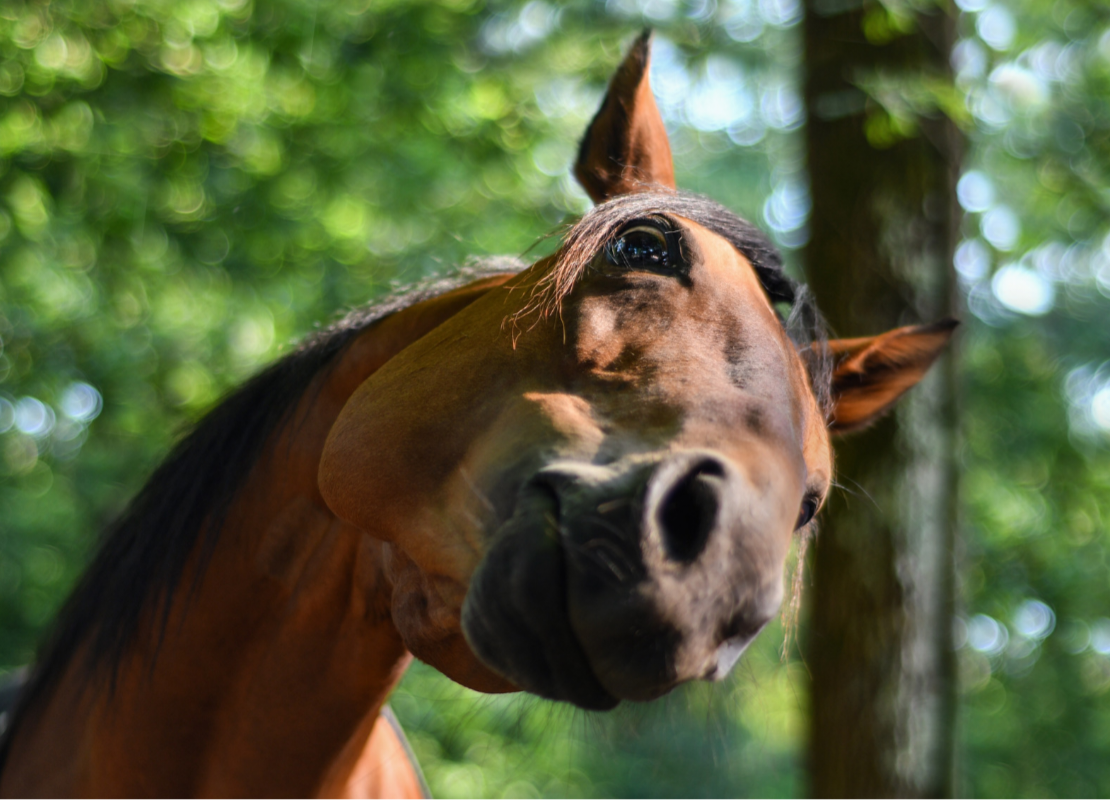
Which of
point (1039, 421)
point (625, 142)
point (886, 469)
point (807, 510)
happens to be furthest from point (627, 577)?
point (1039, 421)

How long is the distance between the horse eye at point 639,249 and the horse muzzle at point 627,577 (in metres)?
0.58

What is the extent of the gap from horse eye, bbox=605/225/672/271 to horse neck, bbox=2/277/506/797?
433mm

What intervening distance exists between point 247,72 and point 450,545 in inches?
153

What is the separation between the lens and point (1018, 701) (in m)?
9.52

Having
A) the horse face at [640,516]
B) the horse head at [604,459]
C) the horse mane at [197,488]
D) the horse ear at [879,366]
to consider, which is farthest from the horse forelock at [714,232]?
the horse mane at [197,488]

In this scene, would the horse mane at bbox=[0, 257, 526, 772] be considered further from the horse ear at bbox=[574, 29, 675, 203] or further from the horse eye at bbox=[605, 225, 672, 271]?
the horse eye at bbox=[605, 225, 672, 271]

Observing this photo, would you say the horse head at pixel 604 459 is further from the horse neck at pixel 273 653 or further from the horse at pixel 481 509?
the horse neck at pixel 273 653

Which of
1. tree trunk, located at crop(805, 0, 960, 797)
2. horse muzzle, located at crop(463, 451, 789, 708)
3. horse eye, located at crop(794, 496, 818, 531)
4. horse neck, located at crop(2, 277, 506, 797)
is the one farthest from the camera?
tree trunk, located at crop(805, 0, 960, 797)

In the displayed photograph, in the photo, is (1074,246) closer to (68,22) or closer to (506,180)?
(506,180)

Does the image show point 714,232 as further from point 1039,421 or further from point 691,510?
point 1039,421

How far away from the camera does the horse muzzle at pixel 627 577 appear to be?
1.04 m

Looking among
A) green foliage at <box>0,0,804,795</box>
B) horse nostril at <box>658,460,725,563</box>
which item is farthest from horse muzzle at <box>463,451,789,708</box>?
green foliage at <box>0,0,804,795</box>

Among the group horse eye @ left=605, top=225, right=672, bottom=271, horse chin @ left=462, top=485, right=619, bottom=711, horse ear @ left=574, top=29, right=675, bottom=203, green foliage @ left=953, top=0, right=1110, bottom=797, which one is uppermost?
horse ear @ left=574, top=29, right=675, bottom=203

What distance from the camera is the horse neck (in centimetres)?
181
